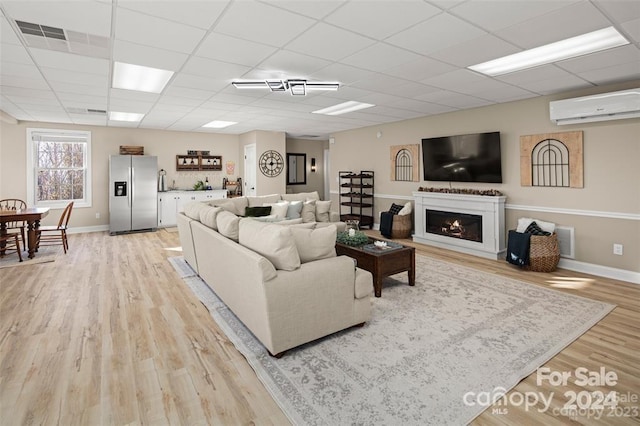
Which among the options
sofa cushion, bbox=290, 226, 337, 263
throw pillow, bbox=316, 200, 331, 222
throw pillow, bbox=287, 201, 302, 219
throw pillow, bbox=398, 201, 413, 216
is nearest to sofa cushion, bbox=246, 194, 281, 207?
throw pillow, bbox=287, 201, 302, 219

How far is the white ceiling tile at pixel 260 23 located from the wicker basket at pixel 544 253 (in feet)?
13.6

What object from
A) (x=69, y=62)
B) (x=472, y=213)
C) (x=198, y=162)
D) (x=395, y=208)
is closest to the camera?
(x=69, y=62)

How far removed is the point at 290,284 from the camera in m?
2.50

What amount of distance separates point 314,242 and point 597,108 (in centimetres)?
401

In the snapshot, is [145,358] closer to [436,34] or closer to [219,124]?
[436,34]

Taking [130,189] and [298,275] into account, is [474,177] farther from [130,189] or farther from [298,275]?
[130,189]

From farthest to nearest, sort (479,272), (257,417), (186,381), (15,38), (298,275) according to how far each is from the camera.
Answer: (479,272) → (15,38) → (298,275) → (186,381) → (257,417)

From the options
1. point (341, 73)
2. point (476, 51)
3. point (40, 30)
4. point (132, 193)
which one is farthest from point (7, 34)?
point (132, 193)

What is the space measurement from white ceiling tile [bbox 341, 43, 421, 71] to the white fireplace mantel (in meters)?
3.04

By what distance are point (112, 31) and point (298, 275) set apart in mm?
2452

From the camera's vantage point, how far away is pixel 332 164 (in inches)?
368

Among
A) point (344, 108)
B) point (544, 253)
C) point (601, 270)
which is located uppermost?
point (344, 108)

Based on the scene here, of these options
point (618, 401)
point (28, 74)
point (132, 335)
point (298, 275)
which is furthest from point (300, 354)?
point (28, 74)

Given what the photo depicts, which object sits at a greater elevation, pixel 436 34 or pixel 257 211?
pixel 436 34
